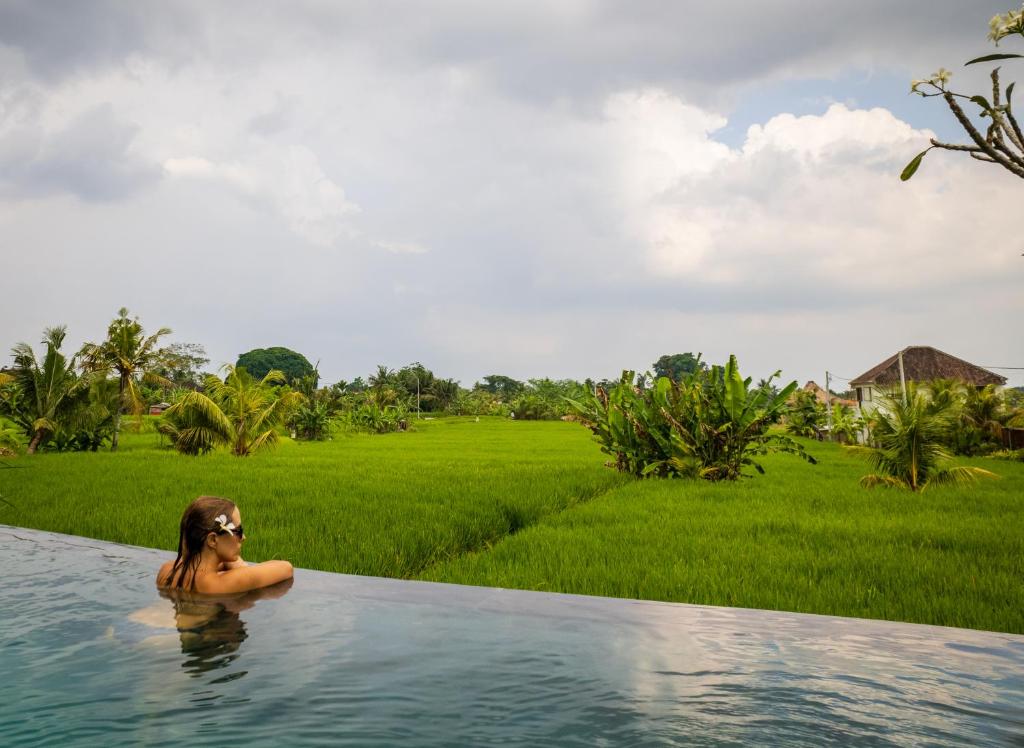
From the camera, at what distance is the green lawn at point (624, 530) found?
15.5 feet

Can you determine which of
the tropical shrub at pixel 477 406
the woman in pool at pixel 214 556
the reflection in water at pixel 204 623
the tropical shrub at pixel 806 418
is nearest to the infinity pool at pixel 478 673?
the reflection in water at pixel 204 623

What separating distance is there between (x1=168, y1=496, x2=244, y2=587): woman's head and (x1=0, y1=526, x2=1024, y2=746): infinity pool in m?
0.20

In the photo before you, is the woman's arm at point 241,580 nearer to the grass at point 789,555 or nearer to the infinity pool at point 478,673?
Answer: the infinity pool at point 478,673

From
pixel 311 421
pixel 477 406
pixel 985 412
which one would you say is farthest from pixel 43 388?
pixel 477 406

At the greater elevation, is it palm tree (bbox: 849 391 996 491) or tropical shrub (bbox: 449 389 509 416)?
tropical shrub (bbox: 449 389 509 416)

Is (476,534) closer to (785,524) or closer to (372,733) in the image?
(785,524)

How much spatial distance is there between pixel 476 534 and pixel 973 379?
Answer: 38350 mm

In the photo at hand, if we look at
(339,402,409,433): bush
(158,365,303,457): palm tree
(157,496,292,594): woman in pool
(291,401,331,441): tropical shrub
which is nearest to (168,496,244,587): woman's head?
(157,496,292,594): woman in pool

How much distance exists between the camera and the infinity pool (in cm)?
228

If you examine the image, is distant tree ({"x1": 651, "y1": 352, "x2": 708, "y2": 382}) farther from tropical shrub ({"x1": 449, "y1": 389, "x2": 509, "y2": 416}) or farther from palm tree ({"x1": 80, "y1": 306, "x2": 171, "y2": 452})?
palm tree ({"x1": 80, "y1": 306, "x2": 171, "y2": 452})

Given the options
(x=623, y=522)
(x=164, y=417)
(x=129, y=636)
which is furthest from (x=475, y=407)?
(x=129, y=636)

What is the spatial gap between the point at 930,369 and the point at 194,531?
4158 cm

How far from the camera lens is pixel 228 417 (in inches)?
755

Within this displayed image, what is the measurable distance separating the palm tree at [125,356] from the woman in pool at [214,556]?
62.1ft
